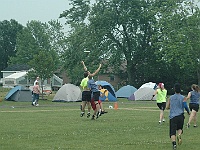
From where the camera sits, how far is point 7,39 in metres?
124

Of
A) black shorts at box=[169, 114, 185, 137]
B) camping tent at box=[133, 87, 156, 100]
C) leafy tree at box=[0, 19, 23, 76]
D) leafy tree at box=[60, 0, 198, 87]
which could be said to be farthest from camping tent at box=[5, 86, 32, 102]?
leafy tree at box=[0, 19, 23, 76]

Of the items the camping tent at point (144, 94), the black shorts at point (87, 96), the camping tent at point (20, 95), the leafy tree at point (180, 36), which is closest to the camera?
the black shorts at point (87, 96)

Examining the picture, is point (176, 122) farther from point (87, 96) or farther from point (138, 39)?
point (138, 39)

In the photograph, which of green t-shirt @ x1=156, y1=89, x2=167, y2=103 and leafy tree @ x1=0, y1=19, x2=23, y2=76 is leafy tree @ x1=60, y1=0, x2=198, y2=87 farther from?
leafy tree @ x1=0, y1=19, x2=23, y2=76

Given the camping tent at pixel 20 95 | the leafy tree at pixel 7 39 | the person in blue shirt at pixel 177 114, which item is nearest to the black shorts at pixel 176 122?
the person in blue shirt at pixel 177 114

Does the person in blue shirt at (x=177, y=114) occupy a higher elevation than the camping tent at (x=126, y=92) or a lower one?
lower

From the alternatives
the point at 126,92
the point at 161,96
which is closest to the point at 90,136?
the point at 161,96

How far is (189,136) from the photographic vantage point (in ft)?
52.3

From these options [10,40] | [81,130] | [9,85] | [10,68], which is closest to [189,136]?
[81,130]

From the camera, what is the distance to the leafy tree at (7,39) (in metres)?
123

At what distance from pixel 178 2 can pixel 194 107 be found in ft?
142

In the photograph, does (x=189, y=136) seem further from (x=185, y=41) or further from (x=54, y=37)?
(x=54, y=37)

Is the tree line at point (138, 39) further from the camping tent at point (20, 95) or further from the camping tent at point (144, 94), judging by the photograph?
the camping tent at point (20, 95)

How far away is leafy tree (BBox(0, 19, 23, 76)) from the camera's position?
403ft
